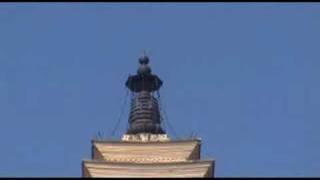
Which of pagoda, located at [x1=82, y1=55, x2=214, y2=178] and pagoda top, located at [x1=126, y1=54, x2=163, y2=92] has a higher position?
pagoda top, located at [x1=126, y1=54, x2=163, y2=92]

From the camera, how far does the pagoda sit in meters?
41.7

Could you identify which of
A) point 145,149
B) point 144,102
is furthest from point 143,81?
point 145,149

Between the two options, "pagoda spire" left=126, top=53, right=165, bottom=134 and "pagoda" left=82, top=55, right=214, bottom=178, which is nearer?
"pagoda" left=82, top=55, right=214, bottom=178

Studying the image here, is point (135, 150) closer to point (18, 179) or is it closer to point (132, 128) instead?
point (132, 128)

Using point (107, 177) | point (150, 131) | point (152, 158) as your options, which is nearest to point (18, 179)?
point (107, 177)

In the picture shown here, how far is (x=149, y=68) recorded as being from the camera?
52625mm

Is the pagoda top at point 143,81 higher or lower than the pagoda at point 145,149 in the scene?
higher

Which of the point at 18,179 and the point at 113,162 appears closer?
the point at 18,179

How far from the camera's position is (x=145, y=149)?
44.4 m

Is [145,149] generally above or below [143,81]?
below

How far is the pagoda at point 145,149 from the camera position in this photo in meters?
41.7

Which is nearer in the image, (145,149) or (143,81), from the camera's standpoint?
(145,149)

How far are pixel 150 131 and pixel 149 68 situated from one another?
5064 millimetres

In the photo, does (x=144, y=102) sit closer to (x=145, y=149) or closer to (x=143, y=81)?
(x=143, y=81)
